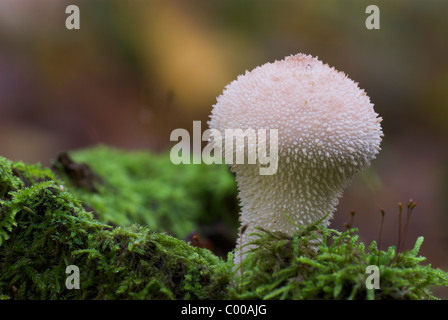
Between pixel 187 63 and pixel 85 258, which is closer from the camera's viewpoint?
pixel 85 258

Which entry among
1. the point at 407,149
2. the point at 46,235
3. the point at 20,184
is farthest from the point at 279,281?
the point at 407,149

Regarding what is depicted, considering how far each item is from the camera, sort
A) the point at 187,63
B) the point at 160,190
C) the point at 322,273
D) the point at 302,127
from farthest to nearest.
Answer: the point at 187,63, the point at 160,190, the point at 302,127, the point at 322,273

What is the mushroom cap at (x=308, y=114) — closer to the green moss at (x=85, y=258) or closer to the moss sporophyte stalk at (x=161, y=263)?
the moss sporophyte stalk at (x=161, y=263)

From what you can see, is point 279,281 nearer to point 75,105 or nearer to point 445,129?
point 445,129

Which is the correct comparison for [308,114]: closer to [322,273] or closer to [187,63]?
[322,273]

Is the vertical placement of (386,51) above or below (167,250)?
above

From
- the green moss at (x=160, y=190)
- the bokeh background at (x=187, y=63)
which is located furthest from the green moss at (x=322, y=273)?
the bokeh background at (x=187, y=63)

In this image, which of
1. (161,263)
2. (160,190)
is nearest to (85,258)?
(161,263)
